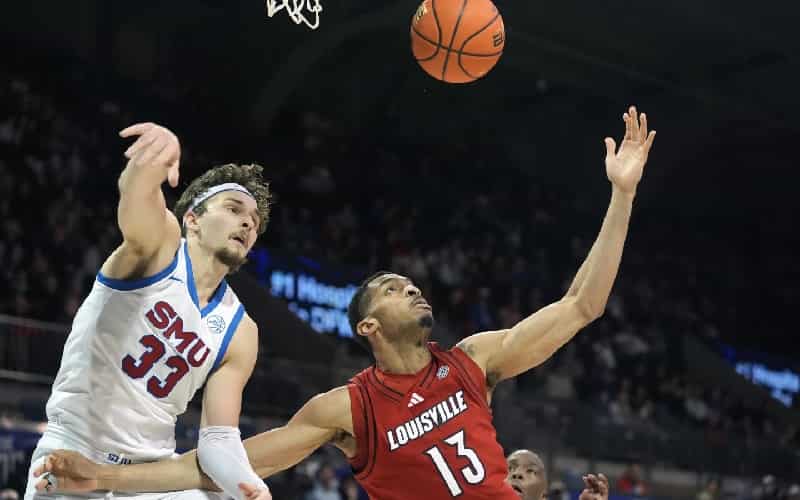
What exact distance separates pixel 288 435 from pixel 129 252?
45.7 inches

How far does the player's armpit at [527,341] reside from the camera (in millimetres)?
5109

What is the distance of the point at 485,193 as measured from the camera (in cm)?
2342

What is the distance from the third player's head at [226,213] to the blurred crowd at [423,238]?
744 centimetres

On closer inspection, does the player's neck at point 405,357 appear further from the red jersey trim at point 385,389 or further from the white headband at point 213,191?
the white headband at point 213,191

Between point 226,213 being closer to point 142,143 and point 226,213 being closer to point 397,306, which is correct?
point 142,143

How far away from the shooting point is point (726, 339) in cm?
2489

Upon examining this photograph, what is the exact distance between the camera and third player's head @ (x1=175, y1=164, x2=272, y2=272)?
4.87m

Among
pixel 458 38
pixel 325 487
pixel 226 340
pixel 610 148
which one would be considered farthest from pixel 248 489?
pixel 325 487

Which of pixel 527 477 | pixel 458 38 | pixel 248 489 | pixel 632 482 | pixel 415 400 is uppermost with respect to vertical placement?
pixel 458 38

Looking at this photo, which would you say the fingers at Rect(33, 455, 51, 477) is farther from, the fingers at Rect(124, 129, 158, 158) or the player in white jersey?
the fingers at Rect(124, 129, 158, 158)

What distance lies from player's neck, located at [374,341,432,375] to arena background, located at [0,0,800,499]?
23.3ft

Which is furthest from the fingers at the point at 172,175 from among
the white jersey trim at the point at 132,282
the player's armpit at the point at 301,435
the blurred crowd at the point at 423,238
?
the blurred crowd at the point at 423,238

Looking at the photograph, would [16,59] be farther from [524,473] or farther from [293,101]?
[524,473]

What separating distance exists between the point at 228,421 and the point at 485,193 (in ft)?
61.7
